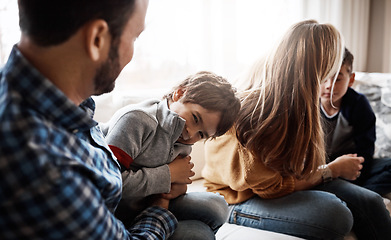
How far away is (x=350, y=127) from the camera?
82.9 inches

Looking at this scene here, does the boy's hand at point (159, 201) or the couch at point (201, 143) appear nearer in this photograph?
the boy's hand at point (159, 201)

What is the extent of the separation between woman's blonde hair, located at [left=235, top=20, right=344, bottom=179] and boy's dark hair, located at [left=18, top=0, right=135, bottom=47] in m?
0.86

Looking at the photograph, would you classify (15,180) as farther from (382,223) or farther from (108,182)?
(382,223)

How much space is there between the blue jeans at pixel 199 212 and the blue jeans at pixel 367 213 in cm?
65

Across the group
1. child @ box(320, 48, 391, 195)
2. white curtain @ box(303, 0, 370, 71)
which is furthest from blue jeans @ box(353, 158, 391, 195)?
white curtain @ box(303, 0, 370, 71)

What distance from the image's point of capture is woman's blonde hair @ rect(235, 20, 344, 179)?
1.46 m

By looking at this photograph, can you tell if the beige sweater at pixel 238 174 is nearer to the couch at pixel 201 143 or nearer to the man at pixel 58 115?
the couch at pixel 201 143

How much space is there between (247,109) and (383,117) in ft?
4.80

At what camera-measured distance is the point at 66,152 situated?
682 mm

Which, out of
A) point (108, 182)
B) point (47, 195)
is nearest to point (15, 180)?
point (47, 195)

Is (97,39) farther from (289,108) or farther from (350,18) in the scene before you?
(350,18)

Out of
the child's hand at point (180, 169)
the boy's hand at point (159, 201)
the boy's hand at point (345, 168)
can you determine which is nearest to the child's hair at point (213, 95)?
the child's hand at point (180, 169)

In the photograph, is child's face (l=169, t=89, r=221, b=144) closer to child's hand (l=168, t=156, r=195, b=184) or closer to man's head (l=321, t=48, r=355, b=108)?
child's hand (l=168, t=156, r=195, b=184)

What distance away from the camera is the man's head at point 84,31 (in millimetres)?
680
